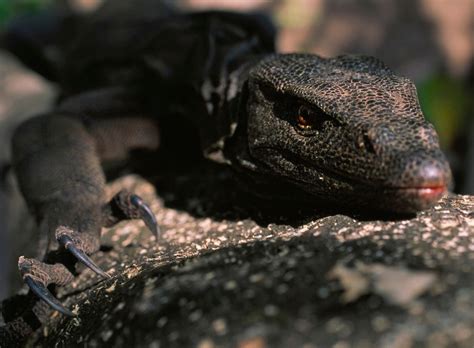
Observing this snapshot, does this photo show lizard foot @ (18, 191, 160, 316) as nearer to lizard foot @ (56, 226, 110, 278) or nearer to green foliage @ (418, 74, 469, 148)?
lizard foot @ (56, 226, 110, 278)

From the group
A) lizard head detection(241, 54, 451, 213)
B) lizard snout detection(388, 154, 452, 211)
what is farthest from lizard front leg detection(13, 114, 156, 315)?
lizard snout detection(388, 154, 452, 211)

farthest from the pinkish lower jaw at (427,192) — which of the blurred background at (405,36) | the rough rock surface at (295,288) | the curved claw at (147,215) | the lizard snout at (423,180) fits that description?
the blurred background at (405,36)

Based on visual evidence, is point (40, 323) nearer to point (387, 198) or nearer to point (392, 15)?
point (387, 198)

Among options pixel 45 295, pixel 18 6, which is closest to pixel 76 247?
pixel 45 295

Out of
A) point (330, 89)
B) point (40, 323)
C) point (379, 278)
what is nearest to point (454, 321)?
point (379, 278)

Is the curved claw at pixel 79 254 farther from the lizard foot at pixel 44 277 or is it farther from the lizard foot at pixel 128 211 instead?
the lizard foot at pixel 128 211

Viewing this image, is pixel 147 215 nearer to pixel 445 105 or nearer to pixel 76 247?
pixel 76 247
